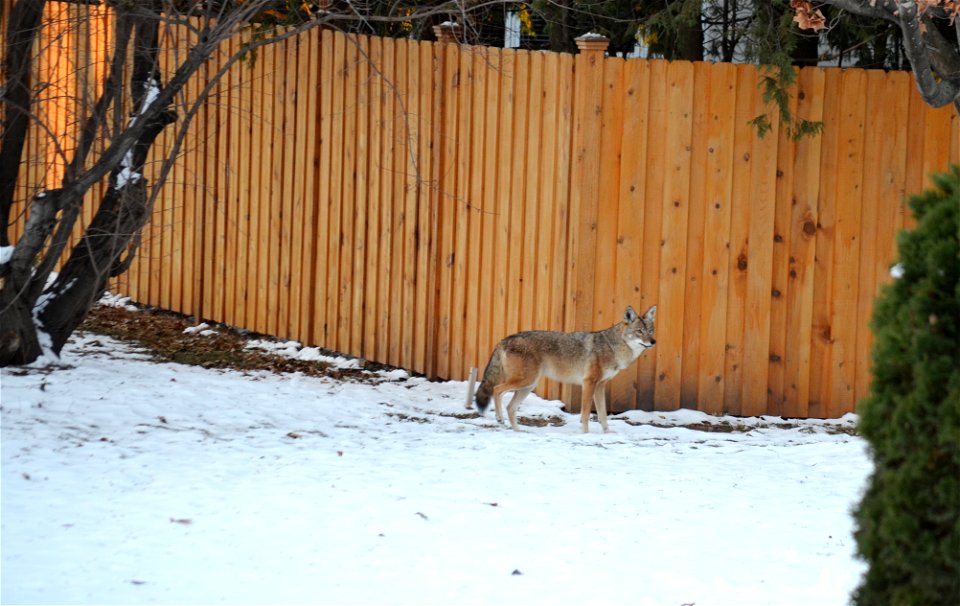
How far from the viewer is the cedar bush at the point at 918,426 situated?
3.85 m

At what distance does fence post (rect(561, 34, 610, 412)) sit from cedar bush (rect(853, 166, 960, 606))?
5.24m

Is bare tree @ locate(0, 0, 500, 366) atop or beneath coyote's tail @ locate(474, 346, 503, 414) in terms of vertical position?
atop

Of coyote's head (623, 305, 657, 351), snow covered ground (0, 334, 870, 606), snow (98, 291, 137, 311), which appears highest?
coyote's head (623, 305, 657, 351)

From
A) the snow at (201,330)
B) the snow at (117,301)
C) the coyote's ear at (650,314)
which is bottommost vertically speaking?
the snow at (201,330)

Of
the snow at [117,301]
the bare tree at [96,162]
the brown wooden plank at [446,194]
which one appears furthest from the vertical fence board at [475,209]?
the snow at [117,301]

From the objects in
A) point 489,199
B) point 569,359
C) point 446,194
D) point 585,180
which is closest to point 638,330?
point 569,359

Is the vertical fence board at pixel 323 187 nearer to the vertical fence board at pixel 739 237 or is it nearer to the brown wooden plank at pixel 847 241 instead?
the vertical fence board at pixel 739 237

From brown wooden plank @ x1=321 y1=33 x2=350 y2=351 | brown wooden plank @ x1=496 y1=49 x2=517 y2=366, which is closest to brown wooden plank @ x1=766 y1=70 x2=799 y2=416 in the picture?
brown wooden plank @ x1=496 y1=49 x2=517 y2=366

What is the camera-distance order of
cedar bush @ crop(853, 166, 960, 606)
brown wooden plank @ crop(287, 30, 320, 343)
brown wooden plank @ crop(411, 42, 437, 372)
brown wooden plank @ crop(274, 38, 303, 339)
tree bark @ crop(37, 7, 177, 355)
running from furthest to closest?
1. brown wooden plank @ crop(274, 38, 303, 339)
2. brown wooden plank @ crop(287, 30, 320, 343)
3. brown wooden plank @ crop(411, 42, 437, 372)
4. tree bark @ crop(37, 7, 177, 355)
5. cedar bush @ crop(853, 166, 960, 606)

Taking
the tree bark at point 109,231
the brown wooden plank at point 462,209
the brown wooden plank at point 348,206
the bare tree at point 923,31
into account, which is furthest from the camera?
the brown wooden plank at point 348,206

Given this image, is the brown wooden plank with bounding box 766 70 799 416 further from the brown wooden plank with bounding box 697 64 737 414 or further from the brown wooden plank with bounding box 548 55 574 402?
the brown wooden plank with bounding box 548 55 574 402

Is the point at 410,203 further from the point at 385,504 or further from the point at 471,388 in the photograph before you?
the point at 385,504

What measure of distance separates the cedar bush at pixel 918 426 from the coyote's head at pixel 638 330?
456cm

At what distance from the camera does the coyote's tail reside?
8.65m
